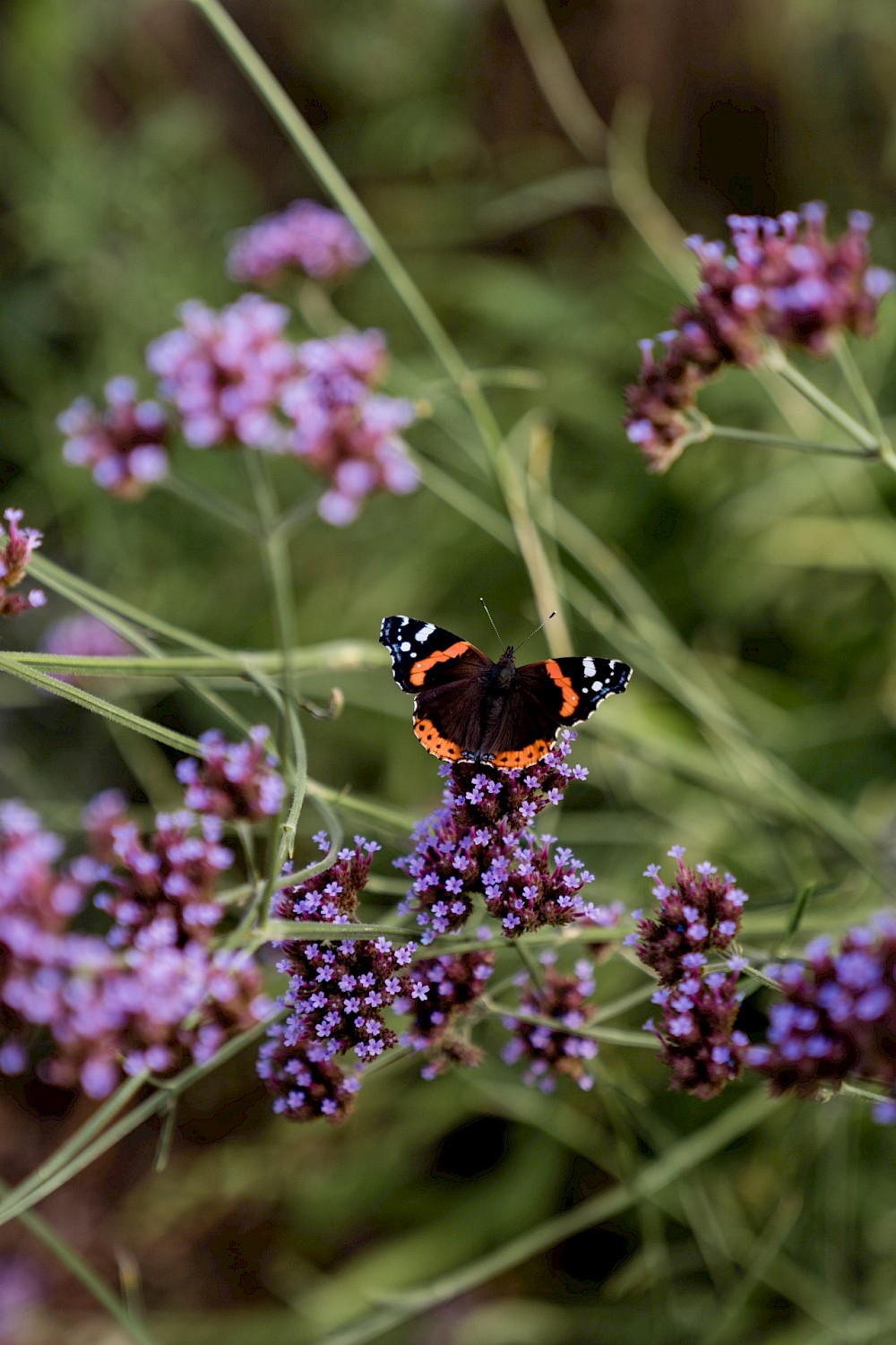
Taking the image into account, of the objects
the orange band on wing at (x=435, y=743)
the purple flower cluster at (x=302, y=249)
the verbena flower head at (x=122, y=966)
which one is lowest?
the verbena flower head at (x=122, y=966)

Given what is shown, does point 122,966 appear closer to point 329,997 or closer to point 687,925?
point 329,997

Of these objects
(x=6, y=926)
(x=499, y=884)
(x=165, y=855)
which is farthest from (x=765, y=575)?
(x=6, y=926)

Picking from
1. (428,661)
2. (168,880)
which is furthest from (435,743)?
(168,880)

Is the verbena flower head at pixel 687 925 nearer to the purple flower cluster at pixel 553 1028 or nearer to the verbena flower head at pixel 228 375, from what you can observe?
the purple flower cluster at pixel 553 1028

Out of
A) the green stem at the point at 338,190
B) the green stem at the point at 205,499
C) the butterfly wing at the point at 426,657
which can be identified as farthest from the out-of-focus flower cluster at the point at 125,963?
the green stem at the point at 338,190

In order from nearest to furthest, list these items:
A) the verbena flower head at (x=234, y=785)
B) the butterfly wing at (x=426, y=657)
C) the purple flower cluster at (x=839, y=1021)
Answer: the purple flower cluster at (x=839, y=1021), the verbena flower head at (x=234, y=785), the butterfly wing at (x=426, y=657)

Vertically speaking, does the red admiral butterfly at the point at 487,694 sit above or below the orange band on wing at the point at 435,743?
above
